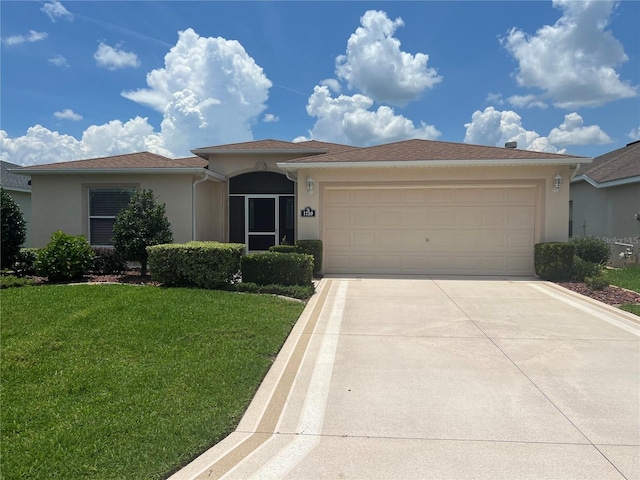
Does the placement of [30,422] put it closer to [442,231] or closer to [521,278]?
[442,231]

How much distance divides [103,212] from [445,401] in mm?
12128

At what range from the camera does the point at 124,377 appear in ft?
13.7

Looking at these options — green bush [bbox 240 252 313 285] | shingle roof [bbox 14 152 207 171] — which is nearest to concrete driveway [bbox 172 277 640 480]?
green bush [bbox 240 252 313 285]

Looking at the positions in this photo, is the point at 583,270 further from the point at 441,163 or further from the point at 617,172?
the point at 617,172

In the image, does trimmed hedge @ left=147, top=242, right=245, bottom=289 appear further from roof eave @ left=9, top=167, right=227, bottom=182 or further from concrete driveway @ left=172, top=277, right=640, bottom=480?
roof eave @ left=9, top=167, right=227, bottom=182

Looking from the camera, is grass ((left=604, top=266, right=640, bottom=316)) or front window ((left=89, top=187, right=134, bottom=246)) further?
front window ((left=89, top=187, right=134, bottom=246))

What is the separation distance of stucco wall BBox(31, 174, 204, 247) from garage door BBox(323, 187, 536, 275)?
14.5ft

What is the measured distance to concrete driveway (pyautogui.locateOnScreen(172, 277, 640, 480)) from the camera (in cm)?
299

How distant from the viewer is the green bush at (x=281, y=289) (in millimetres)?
8375

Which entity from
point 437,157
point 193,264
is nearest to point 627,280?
point 437,157

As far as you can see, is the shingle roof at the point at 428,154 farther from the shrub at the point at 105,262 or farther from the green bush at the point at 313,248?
the shrub at the point at 105,262

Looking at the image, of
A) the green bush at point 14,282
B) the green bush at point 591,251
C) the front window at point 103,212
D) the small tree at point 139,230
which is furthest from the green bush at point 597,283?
the front window at point 103,212

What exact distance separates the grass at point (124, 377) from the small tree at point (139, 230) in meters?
2.60

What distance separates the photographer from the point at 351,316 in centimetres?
709
